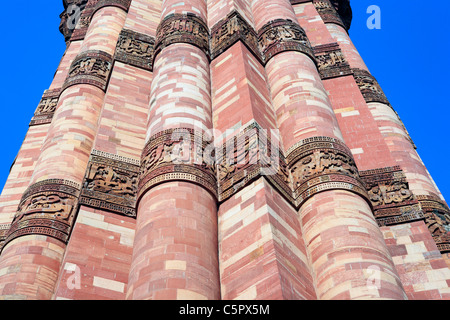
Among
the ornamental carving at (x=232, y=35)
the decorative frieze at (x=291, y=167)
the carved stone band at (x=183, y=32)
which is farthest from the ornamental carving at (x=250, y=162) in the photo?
the carved stone band at (x=183, y=32)

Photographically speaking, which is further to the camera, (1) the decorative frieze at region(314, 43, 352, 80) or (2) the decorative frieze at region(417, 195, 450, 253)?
(1) the decorative frieze at region(314, 43, 352, 80)

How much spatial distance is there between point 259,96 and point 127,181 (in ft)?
9.33

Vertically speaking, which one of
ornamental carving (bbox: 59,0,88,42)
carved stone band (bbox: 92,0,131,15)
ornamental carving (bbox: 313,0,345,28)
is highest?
ornamental carving (bbox: 59,0,88,42)

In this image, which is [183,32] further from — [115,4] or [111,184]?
[111,184]

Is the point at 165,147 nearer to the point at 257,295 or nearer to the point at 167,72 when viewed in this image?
the point at 167,72

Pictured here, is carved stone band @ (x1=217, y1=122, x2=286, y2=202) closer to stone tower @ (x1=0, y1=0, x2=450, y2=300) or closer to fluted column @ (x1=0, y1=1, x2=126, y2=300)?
stone tower @ (x1=0, y1=0, x2=450, y2=300)

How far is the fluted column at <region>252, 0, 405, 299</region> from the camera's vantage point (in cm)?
657

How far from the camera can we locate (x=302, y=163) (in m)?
8.48

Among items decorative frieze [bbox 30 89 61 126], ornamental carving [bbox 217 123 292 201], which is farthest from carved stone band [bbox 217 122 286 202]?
decorative frieze [bbox 30 89 61 126]

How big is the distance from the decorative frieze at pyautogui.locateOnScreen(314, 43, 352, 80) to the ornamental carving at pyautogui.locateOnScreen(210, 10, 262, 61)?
155cm

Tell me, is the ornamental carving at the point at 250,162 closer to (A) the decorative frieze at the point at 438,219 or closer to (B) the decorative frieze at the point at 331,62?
(A) the decorative frieze at the point at 438,219

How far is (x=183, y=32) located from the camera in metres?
11.5

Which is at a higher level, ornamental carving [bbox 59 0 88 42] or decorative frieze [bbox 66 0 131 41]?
ornamental carving [bbox 59 0 88 42]

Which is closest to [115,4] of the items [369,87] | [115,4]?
[115,4]
